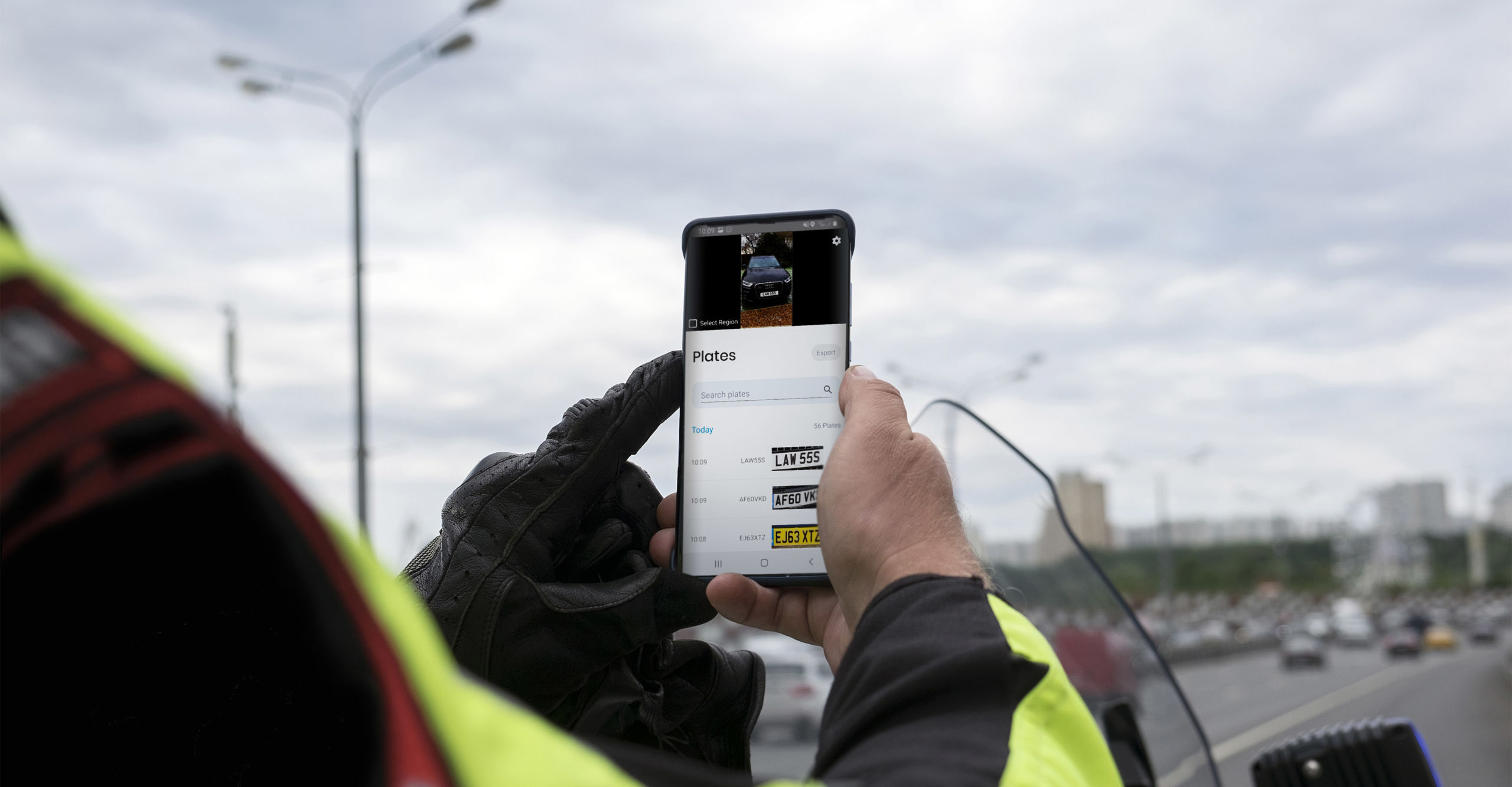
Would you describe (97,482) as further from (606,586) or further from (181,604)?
(606,586)

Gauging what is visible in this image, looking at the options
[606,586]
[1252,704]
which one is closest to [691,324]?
[606,586]

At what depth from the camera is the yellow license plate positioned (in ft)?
5.43

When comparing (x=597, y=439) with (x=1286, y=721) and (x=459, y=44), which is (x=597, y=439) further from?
(x=1286, y=721)

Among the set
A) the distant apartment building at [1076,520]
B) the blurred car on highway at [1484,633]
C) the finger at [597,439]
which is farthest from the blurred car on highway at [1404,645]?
the finger at [597,439]

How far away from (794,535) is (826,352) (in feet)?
0.96

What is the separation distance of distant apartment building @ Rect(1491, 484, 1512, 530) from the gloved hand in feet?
387

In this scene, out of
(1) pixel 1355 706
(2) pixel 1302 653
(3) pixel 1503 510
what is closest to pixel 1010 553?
(1) pixel 1355 706

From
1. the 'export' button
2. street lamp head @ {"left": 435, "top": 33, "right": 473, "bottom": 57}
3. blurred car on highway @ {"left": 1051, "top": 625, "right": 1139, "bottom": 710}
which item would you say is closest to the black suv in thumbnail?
the 'export' button

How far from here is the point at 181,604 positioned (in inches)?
39.5

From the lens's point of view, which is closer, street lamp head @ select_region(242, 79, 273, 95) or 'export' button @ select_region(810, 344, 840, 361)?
'export' button @ select_region(810, 344, 840, 361)

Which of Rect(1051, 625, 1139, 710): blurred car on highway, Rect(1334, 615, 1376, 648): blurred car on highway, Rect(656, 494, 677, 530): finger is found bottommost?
Rect(1334, 615, 1376, 648): blurred car on highway

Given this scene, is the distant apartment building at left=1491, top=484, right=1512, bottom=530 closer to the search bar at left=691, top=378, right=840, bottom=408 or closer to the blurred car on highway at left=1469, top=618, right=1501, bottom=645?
the blurred car on highway at left=1469, top=618, right=1501, bottom=645

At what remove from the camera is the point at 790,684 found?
15.1 ft

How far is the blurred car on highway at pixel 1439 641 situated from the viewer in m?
56.9
